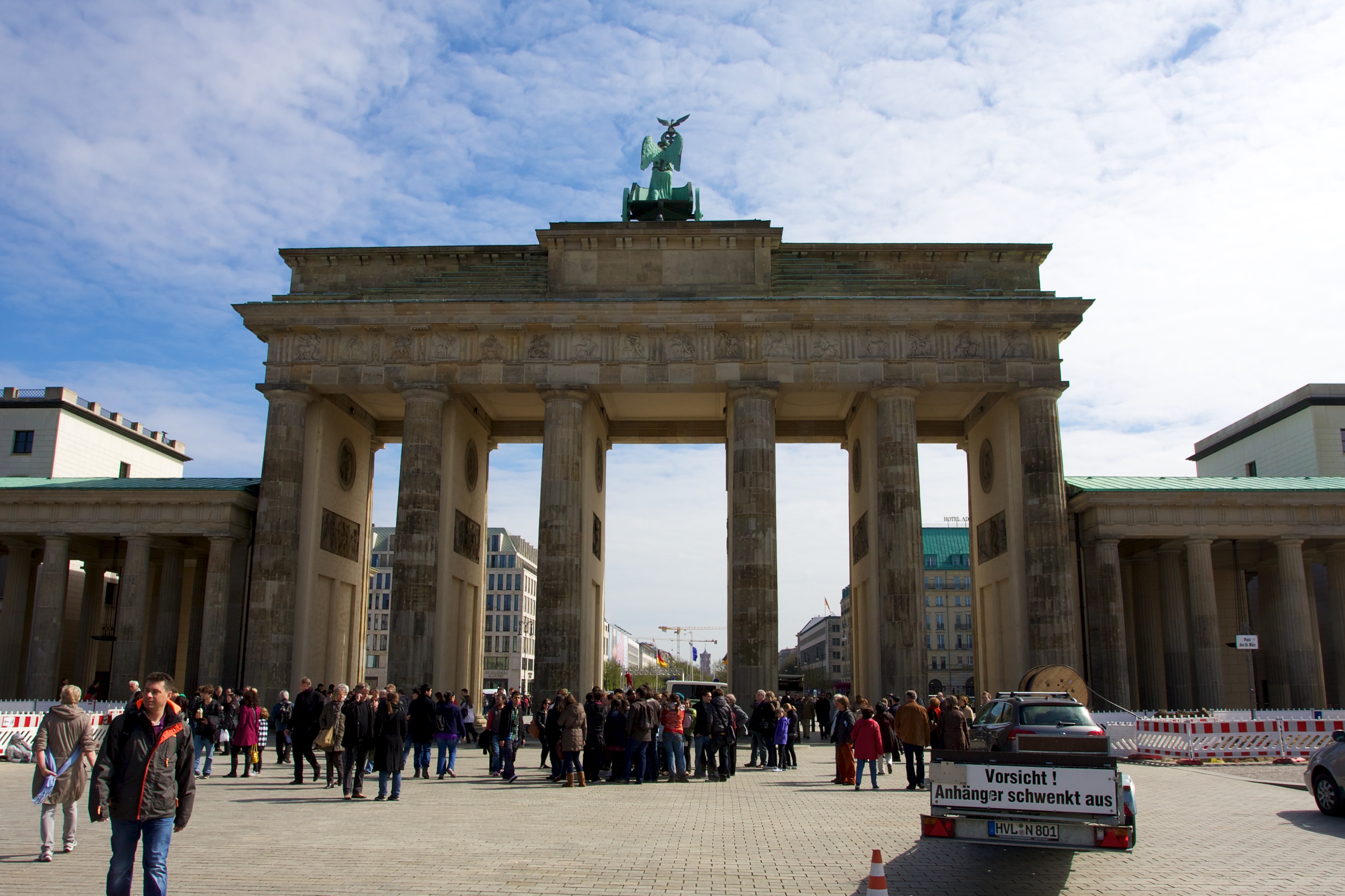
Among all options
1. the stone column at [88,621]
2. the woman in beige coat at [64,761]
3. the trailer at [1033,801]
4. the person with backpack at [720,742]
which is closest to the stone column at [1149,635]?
the person with backpack at [720,742]

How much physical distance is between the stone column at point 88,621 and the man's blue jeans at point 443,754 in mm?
33114

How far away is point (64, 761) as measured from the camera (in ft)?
38.9

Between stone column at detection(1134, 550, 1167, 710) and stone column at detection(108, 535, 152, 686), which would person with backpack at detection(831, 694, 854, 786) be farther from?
stone column at detection(108, 535, 152, 686)

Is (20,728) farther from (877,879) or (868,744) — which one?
(877,879)

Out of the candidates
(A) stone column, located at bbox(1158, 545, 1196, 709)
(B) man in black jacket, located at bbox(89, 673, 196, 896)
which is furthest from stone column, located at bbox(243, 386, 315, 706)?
(A) stone column, located at bbox(1158, 545, 1196, 709)

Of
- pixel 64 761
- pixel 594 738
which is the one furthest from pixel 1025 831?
pixel 594 738

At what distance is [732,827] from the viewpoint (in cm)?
1441

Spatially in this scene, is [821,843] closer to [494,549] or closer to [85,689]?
[85,689]

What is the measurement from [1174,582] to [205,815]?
37299 mm

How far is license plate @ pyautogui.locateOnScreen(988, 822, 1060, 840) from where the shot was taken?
10227 millimetres

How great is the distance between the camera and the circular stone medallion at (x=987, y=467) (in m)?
41.0

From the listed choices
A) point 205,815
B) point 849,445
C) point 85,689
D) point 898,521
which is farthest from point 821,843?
point 85,689

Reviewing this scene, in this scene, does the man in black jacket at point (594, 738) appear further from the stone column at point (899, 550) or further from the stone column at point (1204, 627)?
the stone column at point (1204, 627)

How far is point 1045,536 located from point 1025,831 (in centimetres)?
2747
